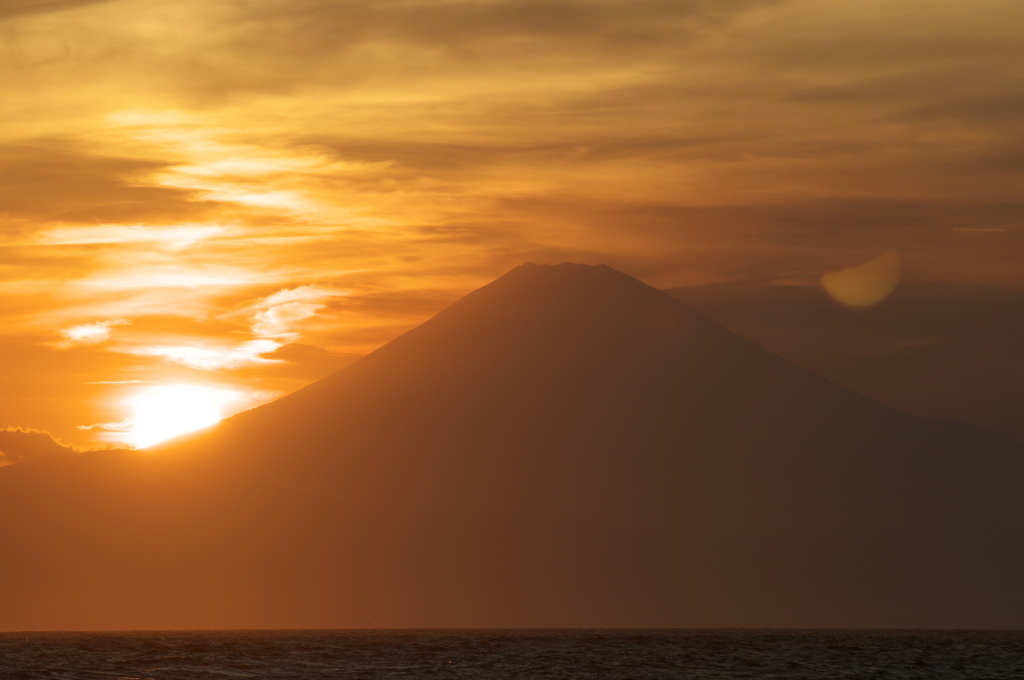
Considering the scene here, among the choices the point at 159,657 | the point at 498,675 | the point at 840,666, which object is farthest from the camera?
the point at 159,657

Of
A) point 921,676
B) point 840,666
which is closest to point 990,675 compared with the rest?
point 921,676

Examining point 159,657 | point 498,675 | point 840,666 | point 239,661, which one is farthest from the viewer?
point 159,657

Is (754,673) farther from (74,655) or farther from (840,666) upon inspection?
(74,655)

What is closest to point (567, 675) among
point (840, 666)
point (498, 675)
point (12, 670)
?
point (498, 675)

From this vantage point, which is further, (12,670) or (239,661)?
(239,661)

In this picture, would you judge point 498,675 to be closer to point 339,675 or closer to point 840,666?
point 339,675

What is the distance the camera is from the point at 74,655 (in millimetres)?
156000

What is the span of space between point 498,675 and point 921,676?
37.2 m

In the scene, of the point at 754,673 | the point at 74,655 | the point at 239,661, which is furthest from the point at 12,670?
the point at 754,673

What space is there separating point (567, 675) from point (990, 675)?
37.3 meters

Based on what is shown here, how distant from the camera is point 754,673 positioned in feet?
393

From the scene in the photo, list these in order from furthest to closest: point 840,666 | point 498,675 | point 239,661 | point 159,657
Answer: point 159,657, point 239,661, point 840,666, point 498,675

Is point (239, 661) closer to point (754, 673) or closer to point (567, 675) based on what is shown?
point (567, 675)

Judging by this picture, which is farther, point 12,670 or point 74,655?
point 74,655
